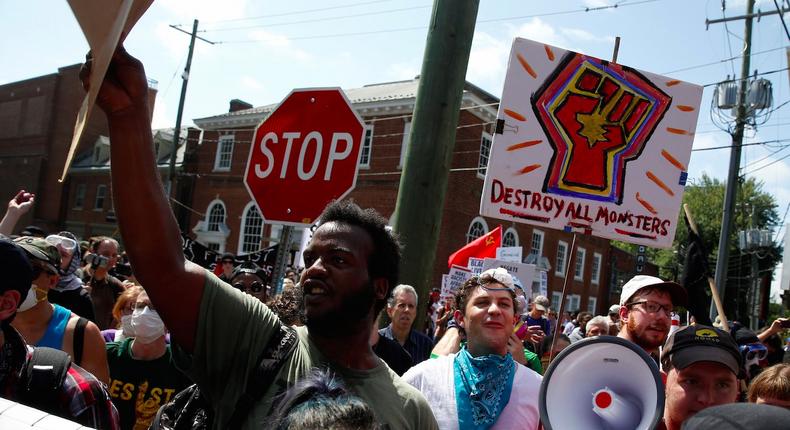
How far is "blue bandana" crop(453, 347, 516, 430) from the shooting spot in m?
2.90

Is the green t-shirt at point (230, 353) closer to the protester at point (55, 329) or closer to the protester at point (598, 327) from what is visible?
the protester at point (55, 329)

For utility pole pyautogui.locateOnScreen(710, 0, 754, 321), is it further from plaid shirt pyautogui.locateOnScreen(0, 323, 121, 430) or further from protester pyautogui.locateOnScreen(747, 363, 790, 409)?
plaid shirt pyautogui.locateOnScreen(0, 323, 121, 430)

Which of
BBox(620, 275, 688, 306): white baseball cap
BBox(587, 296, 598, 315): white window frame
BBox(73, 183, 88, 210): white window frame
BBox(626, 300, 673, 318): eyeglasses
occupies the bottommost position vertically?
BBox(587, 296, 598, 315): white window frame

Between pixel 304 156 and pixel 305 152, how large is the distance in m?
0.03

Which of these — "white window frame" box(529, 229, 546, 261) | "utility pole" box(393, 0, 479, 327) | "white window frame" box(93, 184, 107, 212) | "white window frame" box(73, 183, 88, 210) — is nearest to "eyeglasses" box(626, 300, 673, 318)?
"utility pole" box(393, 0, 479, 327)

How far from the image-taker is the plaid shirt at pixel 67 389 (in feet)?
7.05

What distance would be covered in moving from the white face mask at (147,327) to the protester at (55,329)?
0.22 metres

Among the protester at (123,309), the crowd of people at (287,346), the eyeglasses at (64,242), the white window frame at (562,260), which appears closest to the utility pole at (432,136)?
the crowd of people at (287,346)

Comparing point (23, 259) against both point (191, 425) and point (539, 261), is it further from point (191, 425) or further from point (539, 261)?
point (539, 261)

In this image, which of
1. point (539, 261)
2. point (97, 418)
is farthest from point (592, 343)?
point (539, 261)

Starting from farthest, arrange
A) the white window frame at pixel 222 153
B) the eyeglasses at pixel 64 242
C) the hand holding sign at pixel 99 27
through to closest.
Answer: the white window frame at pixel 222 153
the eyeglasses at pixel 64 242
the hand holding sign at pixel 99 27

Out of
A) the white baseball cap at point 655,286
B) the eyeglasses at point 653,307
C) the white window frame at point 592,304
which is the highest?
the white baseball cap at point 655,286

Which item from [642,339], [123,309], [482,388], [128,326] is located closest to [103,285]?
[123,309]

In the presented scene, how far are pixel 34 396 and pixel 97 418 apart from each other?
210mm
